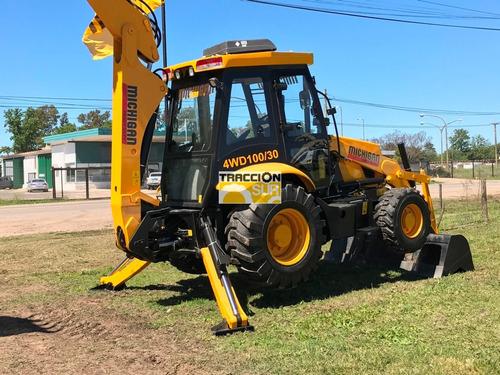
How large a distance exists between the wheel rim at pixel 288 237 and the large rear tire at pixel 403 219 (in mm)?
1449

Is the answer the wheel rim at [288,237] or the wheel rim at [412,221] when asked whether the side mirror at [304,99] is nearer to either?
the wheel rim at [288,237]

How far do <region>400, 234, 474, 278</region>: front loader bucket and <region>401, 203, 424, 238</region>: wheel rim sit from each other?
283 millimetres

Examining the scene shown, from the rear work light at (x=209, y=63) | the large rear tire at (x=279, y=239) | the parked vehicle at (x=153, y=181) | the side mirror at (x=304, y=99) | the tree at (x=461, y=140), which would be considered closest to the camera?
the large rear tire at (x=279, y=239)

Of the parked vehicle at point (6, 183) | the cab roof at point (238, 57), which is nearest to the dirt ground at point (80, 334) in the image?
the cab roof at point (238, 57)

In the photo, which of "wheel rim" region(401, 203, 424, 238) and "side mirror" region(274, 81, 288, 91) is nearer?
"side mirror" region(274, 81, 288, 91)

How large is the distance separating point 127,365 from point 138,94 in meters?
3.05

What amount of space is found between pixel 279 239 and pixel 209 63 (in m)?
2.27

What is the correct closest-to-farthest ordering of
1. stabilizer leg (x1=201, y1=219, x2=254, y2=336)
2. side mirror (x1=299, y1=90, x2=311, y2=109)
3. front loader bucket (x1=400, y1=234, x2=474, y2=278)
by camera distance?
stabilizer leg (x1=201, y1=219, x2=254, y2=336)
side mirror (x1=299, y1=90, x2=311, y2=109)
front loader bucket (x1=400, y1=234, x2=474, y2=278)

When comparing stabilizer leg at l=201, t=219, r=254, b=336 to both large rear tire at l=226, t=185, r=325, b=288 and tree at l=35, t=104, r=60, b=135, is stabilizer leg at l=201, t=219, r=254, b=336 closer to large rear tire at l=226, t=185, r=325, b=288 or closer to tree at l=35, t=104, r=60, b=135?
large rear tire at l=226, t=185, r=325, b=288

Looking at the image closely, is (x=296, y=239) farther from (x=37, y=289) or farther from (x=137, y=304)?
(x=37, y=289)

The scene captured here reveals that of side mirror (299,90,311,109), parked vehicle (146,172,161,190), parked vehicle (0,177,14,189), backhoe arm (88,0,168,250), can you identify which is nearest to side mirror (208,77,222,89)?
backhoe arm (88,0,168,250)

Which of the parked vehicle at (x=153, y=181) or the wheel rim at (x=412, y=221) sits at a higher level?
the parked vehicle at (x=153, y=181)

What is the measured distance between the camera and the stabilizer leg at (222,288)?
5.00m

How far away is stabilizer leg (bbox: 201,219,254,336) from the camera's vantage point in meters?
5.00
